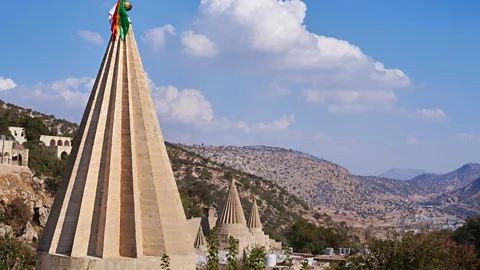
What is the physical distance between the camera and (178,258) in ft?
23.4

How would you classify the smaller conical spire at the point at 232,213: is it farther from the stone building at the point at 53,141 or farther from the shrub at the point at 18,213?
the stone building at the point at 53,141

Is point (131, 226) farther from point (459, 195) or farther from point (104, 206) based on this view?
point (459, 195)

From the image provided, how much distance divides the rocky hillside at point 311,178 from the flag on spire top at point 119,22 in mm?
110983

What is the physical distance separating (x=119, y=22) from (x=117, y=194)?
92.7 inches

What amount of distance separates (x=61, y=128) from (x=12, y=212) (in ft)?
130

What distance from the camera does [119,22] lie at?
306 inches

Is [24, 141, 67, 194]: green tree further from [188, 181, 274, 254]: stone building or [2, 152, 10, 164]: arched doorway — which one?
[188, 181, 274, 254]: stone building

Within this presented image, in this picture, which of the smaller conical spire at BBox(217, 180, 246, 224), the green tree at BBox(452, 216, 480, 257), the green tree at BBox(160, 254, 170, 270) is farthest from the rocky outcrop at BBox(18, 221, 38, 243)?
the green tree at BBox(452, 216, 480, 257)

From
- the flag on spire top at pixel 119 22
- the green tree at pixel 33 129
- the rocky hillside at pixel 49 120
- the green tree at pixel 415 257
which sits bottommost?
the green tree at pixel 415 257

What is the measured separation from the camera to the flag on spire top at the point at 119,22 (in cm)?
773

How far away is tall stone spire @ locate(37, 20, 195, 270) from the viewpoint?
691 centimetres

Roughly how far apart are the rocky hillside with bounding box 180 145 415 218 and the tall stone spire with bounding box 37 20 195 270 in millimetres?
110961

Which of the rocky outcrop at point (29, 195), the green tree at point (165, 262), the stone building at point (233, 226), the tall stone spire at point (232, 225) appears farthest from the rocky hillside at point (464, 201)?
the green tree at point (165, 262)

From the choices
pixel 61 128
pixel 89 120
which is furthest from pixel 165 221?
pixel 61 128
